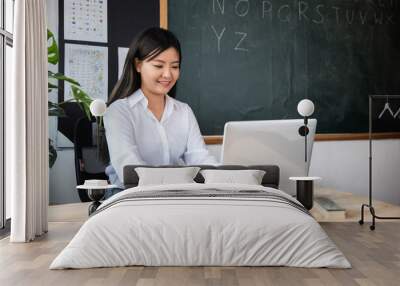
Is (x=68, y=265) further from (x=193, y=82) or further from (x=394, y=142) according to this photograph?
(x=394, y=142)

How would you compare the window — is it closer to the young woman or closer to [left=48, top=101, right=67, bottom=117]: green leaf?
[left=48, top=101, right=67, bottom=117]: green leaf

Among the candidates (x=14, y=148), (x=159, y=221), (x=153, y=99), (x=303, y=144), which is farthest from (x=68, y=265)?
(x=153, y=99)

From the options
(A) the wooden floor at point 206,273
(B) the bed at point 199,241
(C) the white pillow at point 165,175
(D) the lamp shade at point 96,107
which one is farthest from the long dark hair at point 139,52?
(B) the bed at point 199,241

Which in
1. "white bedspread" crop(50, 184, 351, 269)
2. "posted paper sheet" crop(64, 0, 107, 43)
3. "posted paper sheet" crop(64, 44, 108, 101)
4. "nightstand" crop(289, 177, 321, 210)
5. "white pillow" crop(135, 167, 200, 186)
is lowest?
"white bedspread" crop(50, 184, 351, 269)

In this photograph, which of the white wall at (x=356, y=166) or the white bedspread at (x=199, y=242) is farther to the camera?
the white wall at (x=356, y=166)

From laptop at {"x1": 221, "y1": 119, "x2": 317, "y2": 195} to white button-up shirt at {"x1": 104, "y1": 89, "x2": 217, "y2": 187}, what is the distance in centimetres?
75

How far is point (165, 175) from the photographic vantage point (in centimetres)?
432

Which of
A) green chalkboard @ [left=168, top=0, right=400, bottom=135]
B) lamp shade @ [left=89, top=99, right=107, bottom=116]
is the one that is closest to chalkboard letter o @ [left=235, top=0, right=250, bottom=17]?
green chalkboard @ [left=168, top=0, right=400, bottom=135]

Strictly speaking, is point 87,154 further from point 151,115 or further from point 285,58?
point 285,58

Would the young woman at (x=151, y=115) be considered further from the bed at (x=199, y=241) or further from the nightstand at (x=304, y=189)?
the bed at (x=199, y=241)

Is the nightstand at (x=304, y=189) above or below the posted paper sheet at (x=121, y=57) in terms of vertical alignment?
below

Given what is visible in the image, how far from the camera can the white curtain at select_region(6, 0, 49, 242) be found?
403 cm

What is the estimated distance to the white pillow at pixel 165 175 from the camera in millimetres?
4301

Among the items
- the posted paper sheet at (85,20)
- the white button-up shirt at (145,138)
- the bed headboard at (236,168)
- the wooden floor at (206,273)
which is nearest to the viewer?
the wooden floor at (206,273)
